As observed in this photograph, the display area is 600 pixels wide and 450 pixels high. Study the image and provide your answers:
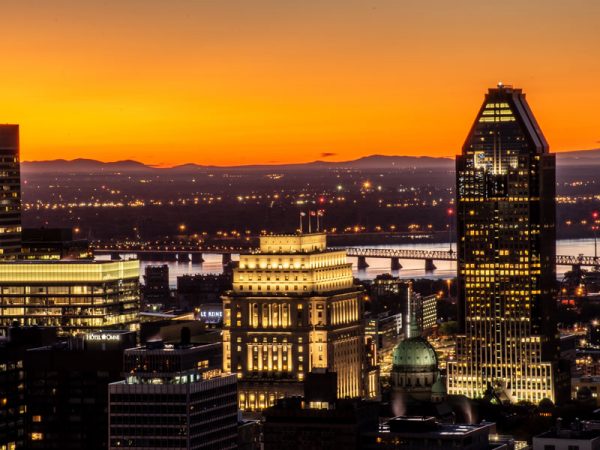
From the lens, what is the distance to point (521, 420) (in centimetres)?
18738

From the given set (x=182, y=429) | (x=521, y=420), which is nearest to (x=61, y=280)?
(x=521, y=420)

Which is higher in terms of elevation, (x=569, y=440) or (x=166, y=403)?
(x=166, y=403)

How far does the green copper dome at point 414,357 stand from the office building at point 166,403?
157 ft

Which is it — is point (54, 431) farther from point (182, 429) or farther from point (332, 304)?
point (332, 304)

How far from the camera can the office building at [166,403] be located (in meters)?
139

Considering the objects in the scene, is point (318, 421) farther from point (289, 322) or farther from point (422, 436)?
point (289, 322)

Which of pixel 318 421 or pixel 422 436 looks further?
pixel 422 436

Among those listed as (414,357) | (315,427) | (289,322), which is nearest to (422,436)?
(315,427)

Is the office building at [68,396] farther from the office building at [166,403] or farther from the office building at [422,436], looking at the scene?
the office building at [422,436]

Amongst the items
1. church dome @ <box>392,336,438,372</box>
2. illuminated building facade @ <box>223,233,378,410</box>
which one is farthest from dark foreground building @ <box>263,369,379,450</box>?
church dome @ <box>392,336,438,372</box>

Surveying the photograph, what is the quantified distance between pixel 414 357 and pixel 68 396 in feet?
127

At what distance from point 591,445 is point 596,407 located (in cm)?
4917

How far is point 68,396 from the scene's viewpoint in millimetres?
157125

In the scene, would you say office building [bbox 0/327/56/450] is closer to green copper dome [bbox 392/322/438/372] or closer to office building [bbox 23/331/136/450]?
office building [bbox 23/331/136/450]
